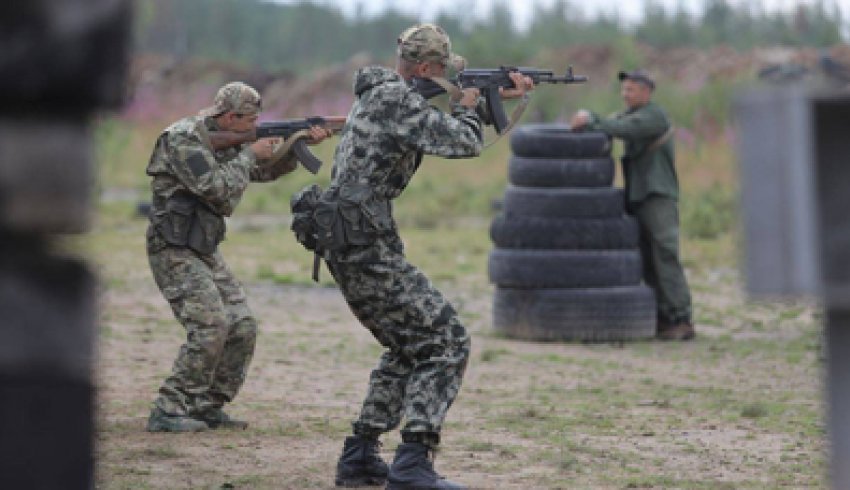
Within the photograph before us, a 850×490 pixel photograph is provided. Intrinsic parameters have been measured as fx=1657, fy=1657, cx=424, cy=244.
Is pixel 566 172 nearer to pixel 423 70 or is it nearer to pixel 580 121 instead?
pixel 580 121

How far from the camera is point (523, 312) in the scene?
40.8 feet

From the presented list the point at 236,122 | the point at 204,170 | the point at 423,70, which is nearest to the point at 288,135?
the point at 236,122

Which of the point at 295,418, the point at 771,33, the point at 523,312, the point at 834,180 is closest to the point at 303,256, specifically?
the point at 523,312

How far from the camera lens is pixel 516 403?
9750 mm

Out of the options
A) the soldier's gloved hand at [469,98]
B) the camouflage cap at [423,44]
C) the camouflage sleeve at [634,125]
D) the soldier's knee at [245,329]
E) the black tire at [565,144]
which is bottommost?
the soldier's knee at [245,329]

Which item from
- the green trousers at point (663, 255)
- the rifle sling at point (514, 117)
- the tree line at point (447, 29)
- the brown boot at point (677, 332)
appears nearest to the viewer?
the rifle sling at point (514, 117)

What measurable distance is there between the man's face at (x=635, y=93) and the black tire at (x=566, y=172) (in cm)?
50

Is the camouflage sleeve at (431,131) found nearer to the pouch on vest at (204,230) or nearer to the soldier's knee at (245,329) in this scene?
the pouch on vest at (204,230)

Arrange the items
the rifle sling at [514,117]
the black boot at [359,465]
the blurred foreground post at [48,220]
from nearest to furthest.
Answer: the blurred foreground post at [48,220], the black boot at [359,465], the rifle sling at [514,117]

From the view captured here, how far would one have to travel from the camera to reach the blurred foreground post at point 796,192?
9.40 feet

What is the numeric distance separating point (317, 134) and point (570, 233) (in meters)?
4.08

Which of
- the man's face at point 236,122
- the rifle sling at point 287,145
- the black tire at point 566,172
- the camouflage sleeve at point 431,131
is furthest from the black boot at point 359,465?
the black tire at point 566,172

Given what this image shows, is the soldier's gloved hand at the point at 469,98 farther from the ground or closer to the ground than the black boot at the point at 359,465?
farther from the ground

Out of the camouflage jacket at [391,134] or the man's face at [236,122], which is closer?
the camouflage jacket at [391,134]
